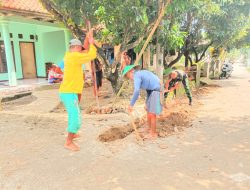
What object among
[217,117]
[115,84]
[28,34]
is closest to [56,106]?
[115,84]

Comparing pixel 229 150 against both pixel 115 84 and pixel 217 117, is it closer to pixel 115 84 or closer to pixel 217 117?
pixel 217 117

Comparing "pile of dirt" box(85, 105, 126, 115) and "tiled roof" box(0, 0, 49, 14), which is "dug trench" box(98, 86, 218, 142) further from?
"tiled roof" box(0, 0, 49, 14)

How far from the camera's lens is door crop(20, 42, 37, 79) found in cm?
1307

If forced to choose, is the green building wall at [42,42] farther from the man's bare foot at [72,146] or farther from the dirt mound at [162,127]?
the man's bare foot at [72,146]

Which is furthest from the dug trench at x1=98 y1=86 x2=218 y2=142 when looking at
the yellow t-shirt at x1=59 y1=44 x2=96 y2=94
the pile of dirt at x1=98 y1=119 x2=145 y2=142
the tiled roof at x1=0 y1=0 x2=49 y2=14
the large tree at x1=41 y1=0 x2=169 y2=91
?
the tiled roof at x1=0 y1=0 x2=49 y2=14

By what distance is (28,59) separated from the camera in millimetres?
13367

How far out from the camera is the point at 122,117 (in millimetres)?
5992

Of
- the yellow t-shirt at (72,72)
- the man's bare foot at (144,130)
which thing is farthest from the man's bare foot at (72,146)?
the man's bare foot at (144,130)

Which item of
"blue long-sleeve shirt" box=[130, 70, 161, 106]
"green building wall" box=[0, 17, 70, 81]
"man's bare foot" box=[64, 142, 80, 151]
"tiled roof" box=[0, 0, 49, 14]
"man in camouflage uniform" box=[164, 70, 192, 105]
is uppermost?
"tiled roof" box=[0, 0, 49, 14]

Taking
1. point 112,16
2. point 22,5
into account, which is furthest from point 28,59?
point 112,16

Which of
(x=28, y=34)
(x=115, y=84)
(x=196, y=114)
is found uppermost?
(x=28, y=34)

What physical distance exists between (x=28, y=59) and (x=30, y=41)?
915mm

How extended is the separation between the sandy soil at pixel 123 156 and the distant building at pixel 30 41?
497 cm

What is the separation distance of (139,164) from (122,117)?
2.31m
